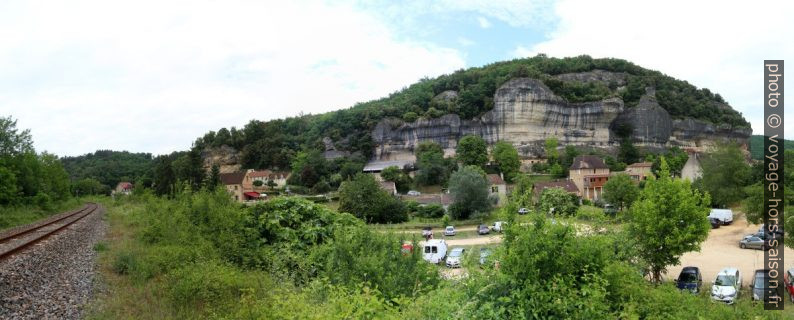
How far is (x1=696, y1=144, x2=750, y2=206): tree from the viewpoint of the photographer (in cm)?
3934

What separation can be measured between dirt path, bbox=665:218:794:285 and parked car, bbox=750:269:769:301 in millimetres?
1374

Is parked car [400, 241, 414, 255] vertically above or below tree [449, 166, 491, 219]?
above

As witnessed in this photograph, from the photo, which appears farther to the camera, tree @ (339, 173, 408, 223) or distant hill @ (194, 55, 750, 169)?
→ distant hill @ (194, 55, 750, 169)

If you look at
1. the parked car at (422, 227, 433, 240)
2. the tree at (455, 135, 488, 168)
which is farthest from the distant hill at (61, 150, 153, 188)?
the parked car at (422, 227, 433, 240)

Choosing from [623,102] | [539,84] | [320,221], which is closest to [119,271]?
[320,221]

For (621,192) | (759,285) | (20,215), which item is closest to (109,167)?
(20,215)

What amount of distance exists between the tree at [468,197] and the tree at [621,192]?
10534 millimetres

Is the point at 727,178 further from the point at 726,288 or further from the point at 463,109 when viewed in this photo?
the point at 463,109

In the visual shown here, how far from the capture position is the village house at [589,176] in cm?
6142

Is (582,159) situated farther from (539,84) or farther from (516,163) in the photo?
(539,84)

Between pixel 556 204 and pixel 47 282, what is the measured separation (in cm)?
3111

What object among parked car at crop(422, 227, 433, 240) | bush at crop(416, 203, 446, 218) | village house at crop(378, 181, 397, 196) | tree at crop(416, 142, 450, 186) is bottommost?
bush at crop(416, 203, 446, 218)

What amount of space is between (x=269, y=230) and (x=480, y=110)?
92.3 meters

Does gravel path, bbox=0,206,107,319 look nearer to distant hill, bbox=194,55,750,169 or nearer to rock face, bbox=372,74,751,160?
distant hill, bbox=194,55,750,169
